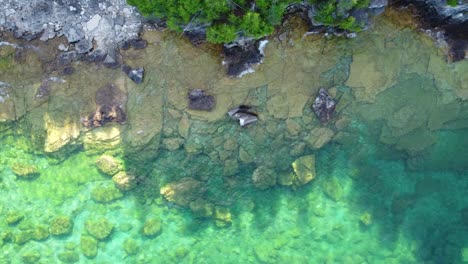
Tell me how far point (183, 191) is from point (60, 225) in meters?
3.60

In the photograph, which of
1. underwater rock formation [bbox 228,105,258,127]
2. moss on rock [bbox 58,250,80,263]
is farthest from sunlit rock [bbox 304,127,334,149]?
moss on rock [bbox 58,250,80,263]

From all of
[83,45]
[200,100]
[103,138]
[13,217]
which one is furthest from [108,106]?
[13,217]

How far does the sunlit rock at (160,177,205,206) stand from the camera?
39.6 feet

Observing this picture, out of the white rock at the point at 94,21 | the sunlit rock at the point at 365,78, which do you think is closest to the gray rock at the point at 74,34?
the white rock at the point at 94,21

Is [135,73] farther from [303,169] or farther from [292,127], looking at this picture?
[303,169]

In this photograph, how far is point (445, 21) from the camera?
36.7 ft

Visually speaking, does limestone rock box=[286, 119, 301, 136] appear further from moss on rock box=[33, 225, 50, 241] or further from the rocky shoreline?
moss on rock box=[33, 225, 50, 241]

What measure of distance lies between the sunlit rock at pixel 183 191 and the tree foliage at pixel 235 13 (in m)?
4.14

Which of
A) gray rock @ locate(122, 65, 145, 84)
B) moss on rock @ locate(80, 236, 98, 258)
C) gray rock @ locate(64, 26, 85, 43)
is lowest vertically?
moss on rock @ locate(80, 236, 98, 258)

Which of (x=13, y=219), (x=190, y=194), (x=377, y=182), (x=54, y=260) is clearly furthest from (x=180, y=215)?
(x=377, y=182)

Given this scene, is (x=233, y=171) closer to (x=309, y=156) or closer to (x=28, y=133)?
(x=309, y=156)

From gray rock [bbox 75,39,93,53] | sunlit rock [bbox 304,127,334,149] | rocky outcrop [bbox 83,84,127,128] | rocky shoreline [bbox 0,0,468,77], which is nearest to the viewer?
rocky shoreline [bbox 0,0,468,77]

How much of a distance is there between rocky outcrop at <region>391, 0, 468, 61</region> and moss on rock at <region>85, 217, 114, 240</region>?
9.76 meters

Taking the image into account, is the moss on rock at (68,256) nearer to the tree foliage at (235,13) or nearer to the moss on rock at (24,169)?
the moss on rock at (24,169)
